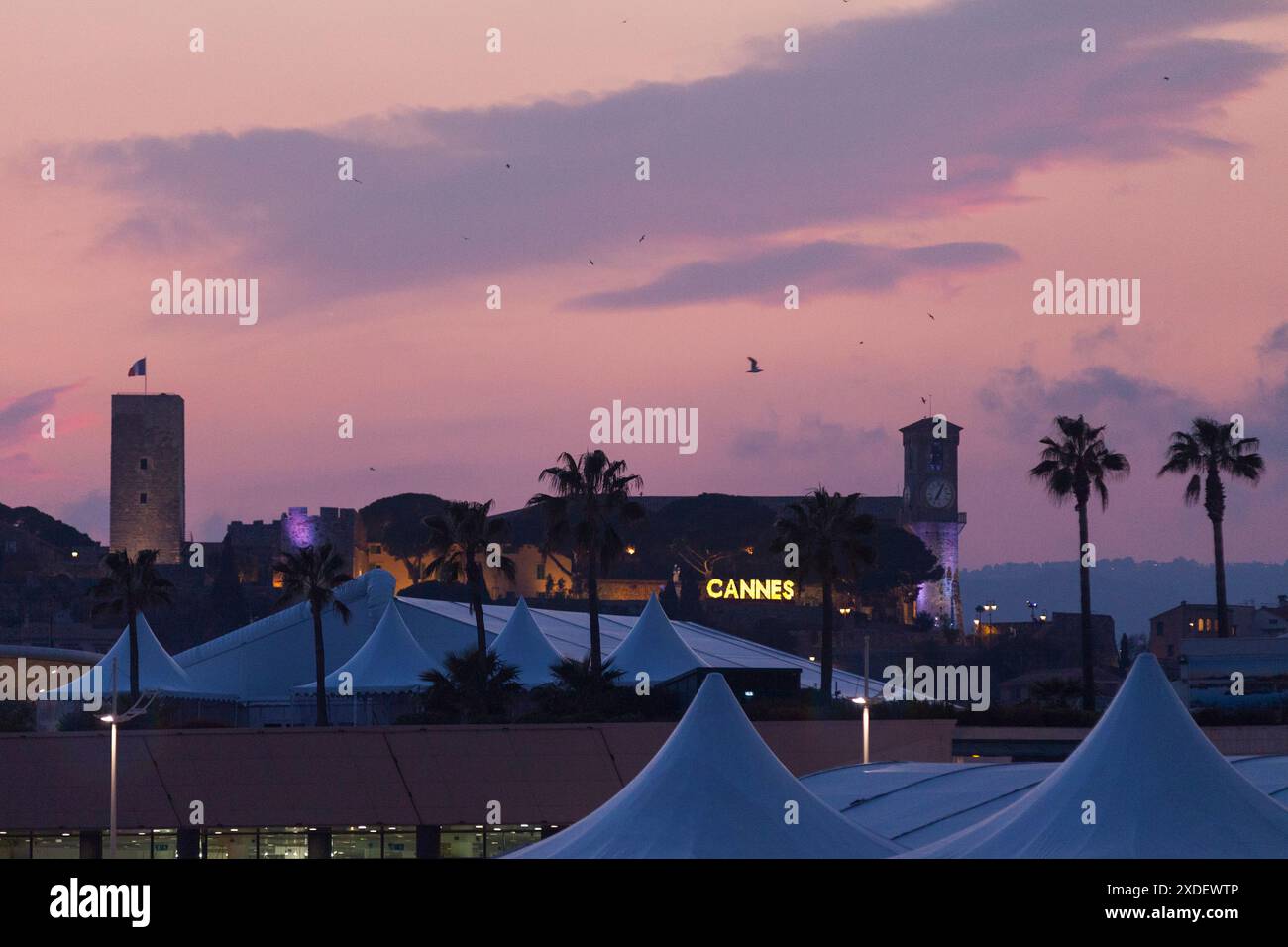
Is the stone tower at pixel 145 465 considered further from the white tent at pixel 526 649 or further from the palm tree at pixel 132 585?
the white tent at pixel 526 649

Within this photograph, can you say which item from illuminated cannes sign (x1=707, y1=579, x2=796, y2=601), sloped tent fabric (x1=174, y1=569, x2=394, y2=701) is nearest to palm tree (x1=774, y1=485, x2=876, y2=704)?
sloped tent fabric (x1=174, y1=569, x2=394, y2=701)

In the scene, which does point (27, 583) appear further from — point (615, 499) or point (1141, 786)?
point (1141, 786)

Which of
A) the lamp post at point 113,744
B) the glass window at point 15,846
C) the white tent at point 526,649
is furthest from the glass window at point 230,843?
the white tent at point 526,649

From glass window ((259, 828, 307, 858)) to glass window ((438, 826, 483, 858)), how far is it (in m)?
3.29

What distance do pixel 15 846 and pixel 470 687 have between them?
1414 centimetres

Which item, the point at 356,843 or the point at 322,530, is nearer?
the point at 356,843

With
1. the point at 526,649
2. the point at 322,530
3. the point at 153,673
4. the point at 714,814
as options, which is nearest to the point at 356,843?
the point at 526,649

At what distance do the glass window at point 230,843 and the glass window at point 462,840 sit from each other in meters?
4.56

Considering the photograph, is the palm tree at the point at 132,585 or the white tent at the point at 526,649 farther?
the palm tree at the point at 132,585

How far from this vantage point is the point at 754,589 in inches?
6442

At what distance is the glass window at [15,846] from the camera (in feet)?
152

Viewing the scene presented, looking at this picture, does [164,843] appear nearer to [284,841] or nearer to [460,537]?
[284,841]
